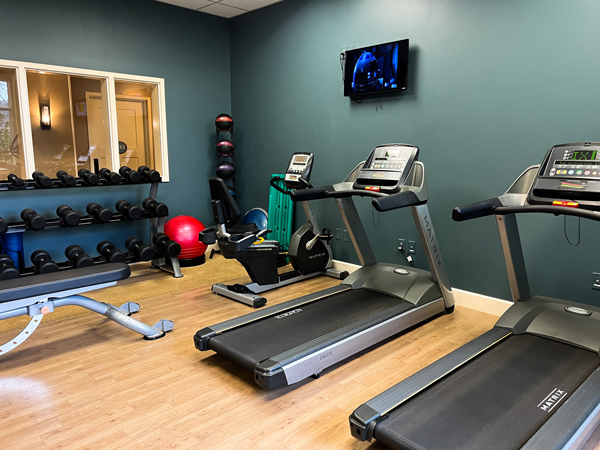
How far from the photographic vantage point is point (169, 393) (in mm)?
2465

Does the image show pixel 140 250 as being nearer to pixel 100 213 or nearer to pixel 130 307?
pixel 100 213

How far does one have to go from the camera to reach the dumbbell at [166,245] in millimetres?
4539

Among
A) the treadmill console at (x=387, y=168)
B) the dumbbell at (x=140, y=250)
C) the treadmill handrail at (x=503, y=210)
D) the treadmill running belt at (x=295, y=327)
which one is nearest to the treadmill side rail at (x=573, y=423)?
the treadmill handrail at (x=503, y=210)

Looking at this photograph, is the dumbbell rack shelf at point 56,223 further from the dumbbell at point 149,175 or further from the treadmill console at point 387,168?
the treadmill console at point 387,168

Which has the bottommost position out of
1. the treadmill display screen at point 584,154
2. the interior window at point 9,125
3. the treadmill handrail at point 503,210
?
the treadmill handrail at point 503,210

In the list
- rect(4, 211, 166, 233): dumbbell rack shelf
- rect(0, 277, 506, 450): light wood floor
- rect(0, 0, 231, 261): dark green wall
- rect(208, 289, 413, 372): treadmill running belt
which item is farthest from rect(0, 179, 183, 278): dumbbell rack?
rect(208, 289, 413, 372): treadmill running belt

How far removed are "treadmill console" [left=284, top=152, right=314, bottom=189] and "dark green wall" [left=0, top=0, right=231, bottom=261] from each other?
2057 mm

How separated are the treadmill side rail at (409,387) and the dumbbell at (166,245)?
9.73 feet

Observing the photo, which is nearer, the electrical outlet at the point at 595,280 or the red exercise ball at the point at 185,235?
the electrical outlet at the point at 595,280

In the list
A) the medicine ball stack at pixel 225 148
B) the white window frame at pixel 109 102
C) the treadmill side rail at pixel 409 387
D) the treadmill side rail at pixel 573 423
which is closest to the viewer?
the treadmill side rail at pixel 573 423

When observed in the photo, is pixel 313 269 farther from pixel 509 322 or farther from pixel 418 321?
pixel 509 322

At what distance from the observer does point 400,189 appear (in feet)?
10.6

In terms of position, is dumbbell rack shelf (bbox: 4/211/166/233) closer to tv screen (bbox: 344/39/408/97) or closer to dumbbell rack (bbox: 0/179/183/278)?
dumbbell rack (bbox: 0/179/183/278)

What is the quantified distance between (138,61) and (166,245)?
2174 mm
